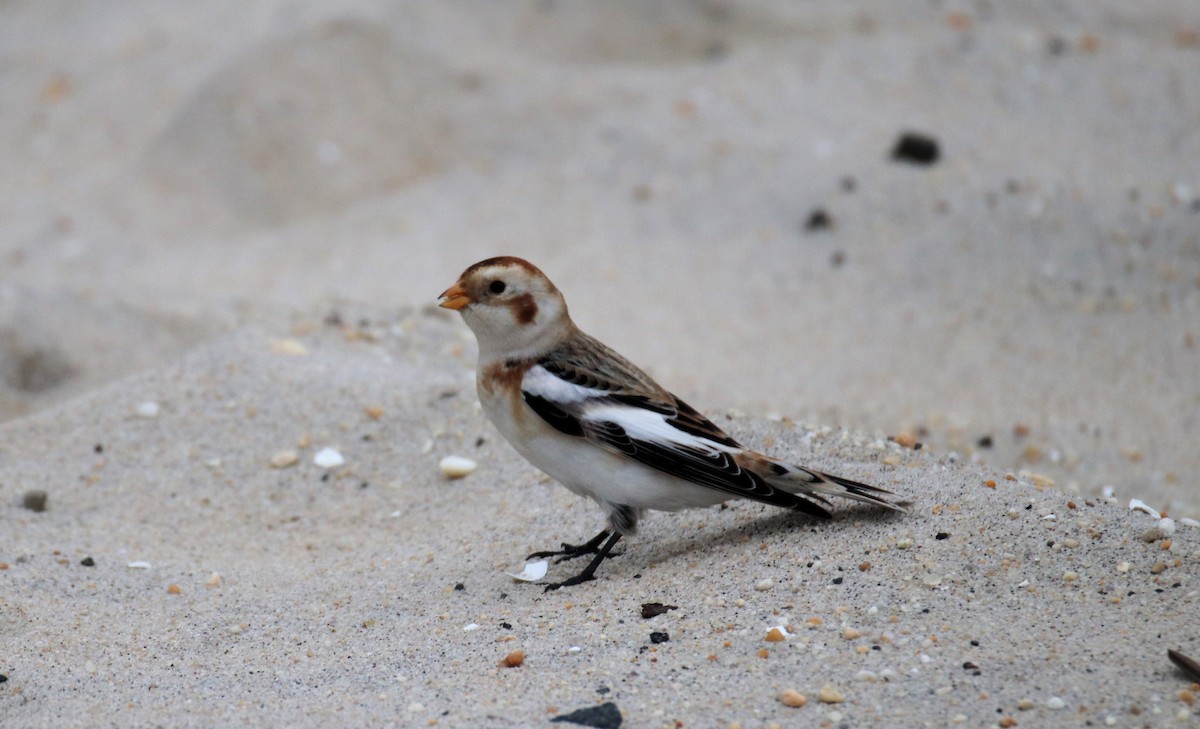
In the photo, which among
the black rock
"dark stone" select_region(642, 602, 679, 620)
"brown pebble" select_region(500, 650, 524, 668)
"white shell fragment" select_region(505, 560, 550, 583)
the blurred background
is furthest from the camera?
the blurred background

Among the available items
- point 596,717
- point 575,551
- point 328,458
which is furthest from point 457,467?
point 596,717

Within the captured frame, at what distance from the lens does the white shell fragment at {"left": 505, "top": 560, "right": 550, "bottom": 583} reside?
13.1 ft

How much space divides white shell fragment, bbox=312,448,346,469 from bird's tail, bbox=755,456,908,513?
6.44ft

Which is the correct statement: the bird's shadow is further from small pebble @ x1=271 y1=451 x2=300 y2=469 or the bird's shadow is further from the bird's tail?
small pebble @ x1=271 y1=451 x2=300 y2=469

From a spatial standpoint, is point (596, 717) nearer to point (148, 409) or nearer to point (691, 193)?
point (148, 409)

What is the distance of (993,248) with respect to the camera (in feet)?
23.4

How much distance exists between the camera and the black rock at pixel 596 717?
2.98 meters

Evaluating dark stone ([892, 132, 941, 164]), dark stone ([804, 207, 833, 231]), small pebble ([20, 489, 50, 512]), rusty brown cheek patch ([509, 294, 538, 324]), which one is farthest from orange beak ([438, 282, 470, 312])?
dark stone ([892, 132, 941, 164])

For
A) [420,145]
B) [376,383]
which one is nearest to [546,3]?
[420,145]

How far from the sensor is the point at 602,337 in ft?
22.4

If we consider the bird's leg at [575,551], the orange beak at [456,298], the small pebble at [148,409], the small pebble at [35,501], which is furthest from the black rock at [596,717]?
the small pebble at [148,409]

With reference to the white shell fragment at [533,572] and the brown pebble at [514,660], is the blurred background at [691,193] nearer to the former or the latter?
the white shell fragment at [533,572]

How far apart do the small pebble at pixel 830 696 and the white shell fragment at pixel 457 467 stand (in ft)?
7.00

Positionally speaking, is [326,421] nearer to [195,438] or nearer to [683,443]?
[195,438]
